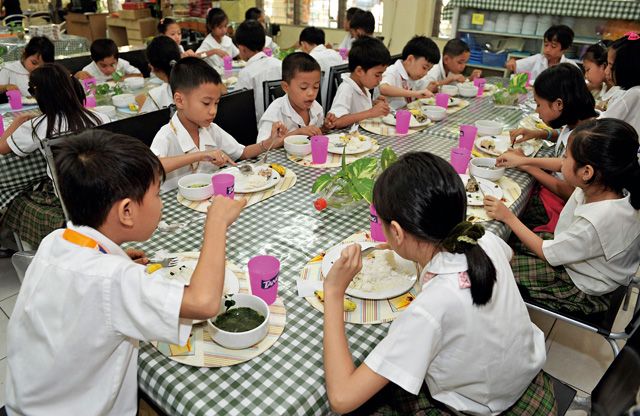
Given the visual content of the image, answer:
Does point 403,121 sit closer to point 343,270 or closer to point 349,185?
point 349,185

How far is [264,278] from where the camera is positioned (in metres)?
1.14

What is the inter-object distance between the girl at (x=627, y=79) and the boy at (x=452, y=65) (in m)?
1.25

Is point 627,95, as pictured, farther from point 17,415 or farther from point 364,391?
point 17,415

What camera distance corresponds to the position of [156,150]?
6.62 feet

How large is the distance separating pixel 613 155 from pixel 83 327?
66.8 inches

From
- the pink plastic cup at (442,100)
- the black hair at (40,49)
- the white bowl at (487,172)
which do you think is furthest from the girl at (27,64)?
the white bowl at (487,172)

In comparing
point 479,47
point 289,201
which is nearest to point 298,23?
point 479,47

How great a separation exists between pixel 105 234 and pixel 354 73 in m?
2.38

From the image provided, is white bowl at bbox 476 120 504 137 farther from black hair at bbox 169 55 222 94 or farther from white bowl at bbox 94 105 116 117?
white bowl at bbox 94 105 116 117

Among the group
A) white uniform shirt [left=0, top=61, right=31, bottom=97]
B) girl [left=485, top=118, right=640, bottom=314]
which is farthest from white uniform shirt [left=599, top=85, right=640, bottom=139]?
white uniform shirt [left=0, top=61, right=31, bottom=97]

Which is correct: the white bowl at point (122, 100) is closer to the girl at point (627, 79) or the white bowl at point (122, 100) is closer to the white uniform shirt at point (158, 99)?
the white uniform shirt at point (158, 99)

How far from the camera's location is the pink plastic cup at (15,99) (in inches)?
114

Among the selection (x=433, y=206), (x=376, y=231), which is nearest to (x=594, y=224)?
(x=376, y=231)

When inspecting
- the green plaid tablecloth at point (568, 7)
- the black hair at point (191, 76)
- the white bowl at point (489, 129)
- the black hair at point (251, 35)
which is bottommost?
the white bowl at point (489, 129)
